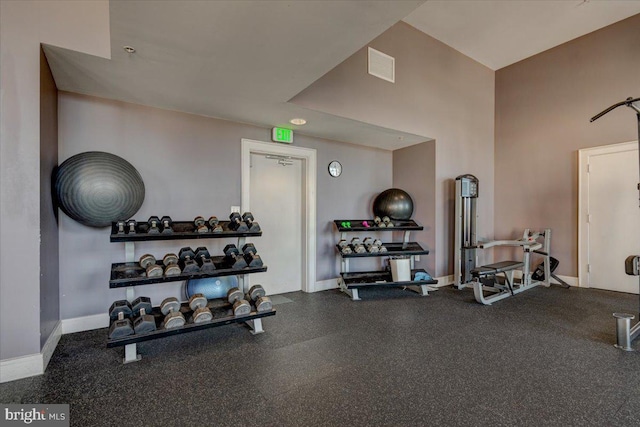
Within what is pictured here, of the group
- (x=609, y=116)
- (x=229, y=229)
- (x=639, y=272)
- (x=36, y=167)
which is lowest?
(x=639, y=272)

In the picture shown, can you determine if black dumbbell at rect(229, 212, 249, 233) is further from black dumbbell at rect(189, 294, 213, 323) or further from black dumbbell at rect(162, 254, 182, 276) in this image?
black dumbbell at rect(189, 294, 213, 323)

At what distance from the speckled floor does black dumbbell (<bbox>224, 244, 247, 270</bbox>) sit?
70 centimetres

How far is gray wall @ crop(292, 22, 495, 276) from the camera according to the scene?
3.81m

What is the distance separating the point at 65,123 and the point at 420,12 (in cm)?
470

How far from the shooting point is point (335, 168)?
15.8 ft

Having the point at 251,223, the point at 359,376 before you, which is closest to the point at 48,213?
the point at 251,223

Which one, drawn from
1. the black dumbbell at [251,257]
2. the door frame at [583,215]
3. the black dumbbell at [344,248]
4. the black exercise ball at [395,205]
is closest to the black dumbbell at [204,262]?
the black dumbbell at [251,257]

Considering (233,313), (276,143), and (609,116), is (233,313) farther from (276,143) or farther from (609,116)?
(609,116)

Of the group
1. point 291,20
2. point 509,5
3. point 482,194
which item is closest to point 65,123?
point 291,20

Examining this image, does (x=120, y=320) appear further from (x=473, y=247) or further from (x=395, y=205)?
(x=473, y=247)

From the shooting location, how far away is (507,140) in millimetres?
5777

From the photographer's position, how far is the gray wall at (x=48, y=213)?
2316 mm

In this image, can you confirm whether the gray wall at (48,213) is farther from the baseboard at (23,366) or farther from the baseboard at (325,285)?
the baseboard at (325,285)

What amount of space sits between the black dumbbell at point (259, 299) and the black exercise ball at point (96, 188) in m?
1.43
